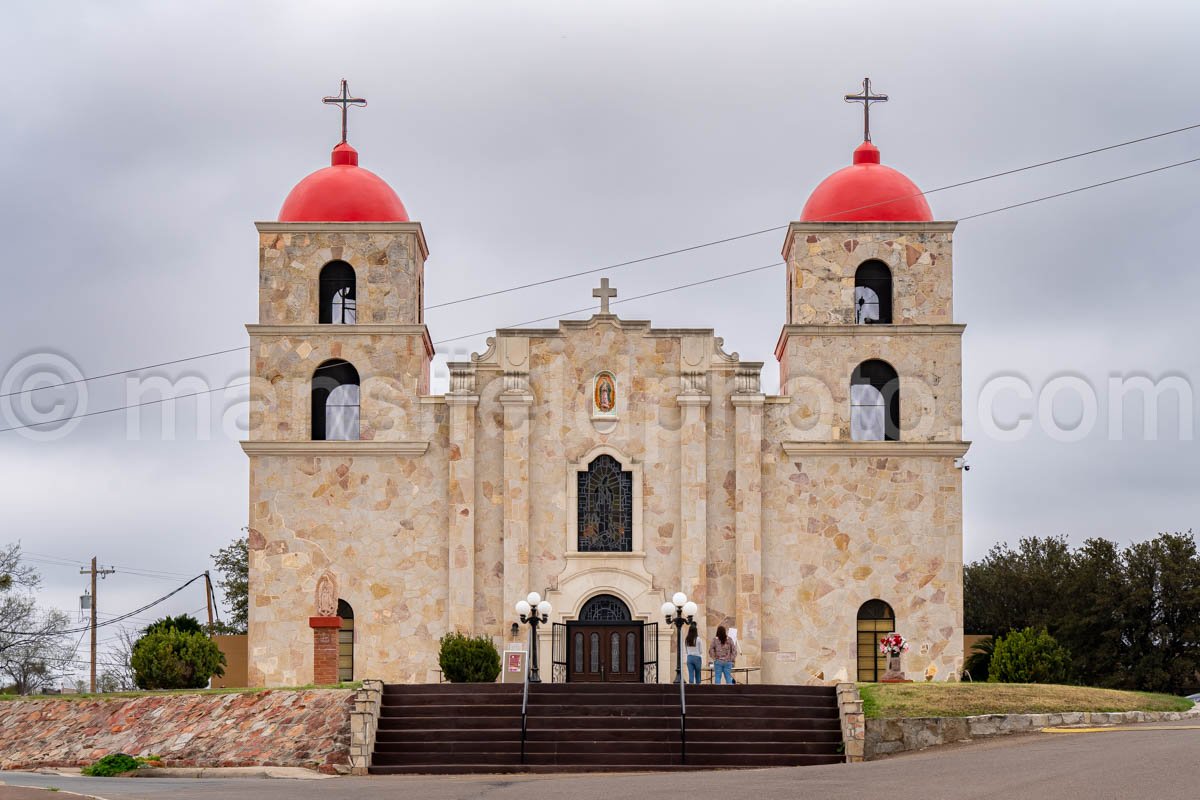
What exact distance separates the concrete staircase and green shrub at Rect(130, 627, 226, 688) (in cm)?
680

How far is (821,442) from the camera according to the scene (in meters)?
40.4

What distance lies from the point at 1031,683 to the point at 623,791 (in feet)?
46.5

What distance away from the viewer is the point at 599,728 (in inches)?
1217

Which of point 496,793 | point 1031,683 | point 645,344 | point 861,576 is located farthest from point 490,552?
point 496,793

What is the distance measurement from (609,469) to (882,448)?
257 inches

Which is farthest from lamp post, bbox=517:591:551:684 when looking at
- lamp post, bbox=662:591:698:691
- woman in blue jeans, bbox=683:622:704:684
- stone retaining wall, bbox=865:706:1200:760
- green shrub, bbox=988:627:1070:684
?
green shrub, bbox=988:627:1070:684

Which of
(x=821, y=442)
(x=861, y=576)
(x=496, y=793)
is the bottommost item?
(x=496, y=793)

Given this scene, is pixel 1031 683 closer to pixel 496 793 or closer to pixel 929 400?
pixel 929 400

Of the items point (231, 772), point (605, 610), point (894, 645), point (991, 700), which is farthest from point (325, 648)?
point (991, 700)

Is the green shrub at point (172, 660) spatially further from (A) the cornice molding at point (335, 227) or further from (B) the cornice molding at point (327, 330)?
(A) the cornice molding at point (335, 227)

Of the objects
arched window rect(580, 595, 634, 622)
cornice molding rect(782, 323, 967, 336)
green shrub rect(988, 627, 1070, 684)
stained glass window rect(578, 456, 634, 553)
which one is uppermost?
cornice molding rect(782, 323, 967, 336)

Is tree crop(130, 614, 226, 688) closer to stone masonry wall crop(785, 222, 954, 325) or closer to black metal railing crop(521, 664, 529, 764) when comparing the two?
black metal railing crop(521, 664, 529, 764)

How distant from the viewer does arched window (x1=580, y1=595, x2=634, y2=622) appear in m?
39.8

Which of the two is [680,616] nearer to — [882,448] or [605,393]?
[605,393]
